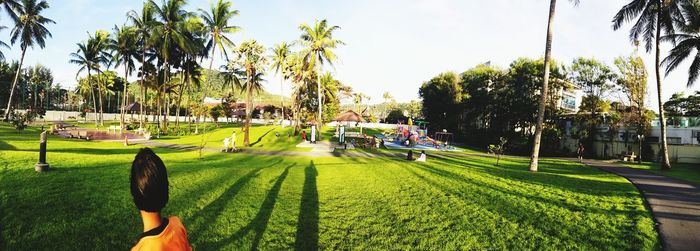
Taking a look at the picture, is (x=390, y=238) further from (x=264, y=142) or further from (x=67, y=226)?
(x=264, y=142)

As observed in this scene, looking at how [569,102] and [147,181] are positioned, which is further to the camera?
[569,102]

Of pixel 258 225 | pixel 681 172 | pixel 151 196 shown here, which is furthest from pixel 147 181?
pixel 681 172

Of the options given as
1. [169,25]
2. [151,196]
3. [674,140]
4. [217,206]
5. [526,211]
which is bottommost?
[217,206]

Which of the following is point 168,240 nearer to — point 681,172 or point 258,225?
point 258,225

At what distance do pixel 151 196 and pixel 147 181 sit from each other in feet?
0.31

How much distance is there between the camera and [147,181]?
1912mm

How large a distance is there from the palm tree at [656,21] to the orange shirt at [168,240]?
28.4 meters

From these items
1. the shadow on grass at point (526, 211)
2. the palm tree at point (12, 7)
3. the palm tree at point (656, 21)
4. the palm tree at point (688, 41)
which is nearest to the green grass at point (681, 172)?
the palm tree at point (656, 21)

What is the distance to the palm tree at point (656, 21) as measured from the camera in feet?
69.2

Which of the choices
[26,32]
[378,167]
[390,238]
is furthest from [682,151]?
[26,32]

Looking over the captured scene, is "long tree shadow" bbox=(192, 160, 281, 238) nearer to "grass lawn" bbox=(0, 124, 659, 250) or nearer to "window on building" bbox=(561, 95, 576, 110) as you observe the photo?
"grass lawn" bbox=(0, 124, 659, 250)

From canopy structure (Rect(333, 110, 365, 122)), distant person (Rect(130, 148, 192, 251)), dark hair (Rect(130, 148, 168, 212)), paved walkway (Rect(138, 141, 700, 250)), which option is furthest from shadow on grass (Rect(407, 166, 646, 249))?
canopy structure (Rect(333, 110, 365, 122))

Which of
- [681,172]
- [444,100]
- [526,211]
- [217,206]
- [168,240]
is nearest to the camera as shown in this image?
[168,240]

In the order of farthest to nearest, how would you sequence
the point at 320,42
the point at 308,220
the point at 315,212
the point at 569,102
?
1. the point at 569,102
2. the point at 320,42
3. the point at 315,212
4. the point at 308,220
